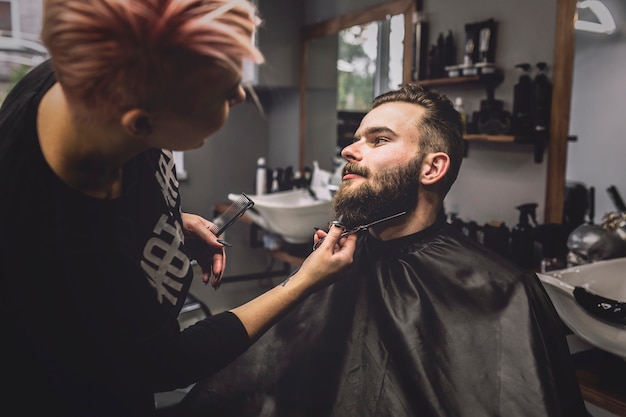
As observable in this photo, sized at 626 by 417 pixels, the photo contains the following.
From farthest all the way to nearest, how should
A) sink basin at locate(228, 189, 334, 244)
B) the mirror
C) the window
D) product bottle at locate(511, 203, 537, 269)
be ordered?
the mirror
the window
sink basin at locate(228, 189, 334, 244)
product bottle at locate(511, 203, 537, 269)

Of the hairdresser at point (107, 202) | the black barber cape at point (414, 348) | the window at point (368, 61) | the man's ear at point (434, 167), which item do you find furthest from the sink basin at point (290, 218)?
the hairdresser at point (107, 202)

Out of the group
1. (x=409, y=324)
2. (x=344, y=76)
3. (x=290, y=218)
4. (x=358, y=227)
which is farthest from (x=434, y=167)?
(x=344, y=76)

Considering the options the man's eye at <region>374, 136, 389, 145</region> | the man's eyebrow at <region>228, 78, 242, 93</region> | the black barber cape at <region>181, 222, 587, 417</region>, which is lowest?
the black barber cape at <region>181, 222, 587, 417</region>

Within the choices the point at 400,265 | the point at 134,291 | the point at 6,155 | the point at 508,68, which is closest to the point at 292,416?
the point at 400,265

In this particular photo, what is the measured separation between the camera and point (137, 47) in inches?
27.2

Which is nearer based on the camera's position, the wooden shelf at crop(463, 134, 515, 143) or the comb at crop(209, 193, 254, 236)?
the comb at crop(209, 193, 254, 236)

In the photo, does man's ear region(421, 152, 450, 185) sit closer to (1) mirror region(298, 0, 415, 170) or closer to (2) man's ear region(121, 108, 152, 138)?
(2) man's ear region(121, 108, 152, 138)

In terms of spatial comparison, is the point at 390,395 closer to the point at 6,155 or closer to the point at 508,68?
the point at 6,155

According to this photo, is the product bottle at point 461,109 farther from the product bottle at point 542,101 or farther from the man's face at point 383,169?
the man's face at point 383,169

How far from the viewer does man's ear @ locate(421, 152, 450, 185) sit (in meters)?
1.23

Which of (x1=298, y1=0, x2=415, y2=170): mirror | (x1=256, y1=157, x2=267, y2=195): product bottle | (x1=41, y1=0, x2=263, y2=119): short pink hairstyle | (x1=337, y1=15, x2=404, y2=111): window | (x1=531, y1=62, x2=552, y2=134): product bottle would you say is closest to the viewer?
(x1=41, y1=0, x2=263, y2=119): short pink hairstyle

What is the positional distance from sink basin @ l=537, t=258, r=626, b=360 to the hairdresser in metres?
0.93

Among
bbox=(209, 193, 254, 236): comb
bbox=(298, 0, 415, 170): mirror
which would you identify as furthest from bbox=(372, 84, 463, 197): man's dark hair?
bbox=(298, 0, 415, 170): mirror

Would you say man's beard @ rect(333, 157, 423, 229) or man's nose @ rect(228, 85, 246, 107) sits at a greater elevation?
man's nose @ rect(228, 85, 246, 107)
